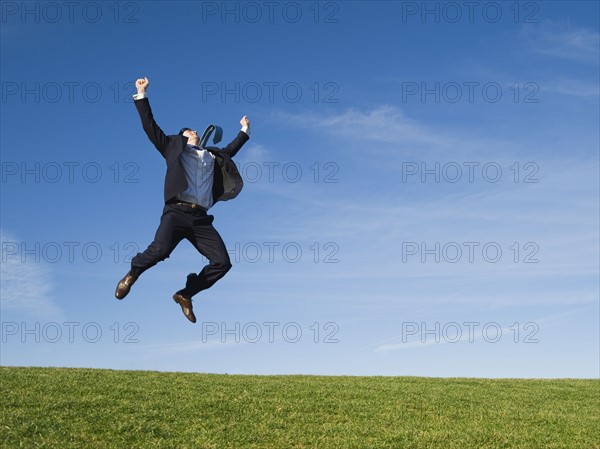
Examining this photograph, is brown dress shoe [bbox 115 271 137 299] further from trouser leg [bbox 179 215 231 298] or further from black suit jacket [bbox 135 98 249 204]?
black suit jacket [bbox 135 98 249 204]

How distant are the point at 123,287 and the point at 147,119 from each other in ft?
7.83

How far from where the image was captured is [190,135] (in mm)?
10305

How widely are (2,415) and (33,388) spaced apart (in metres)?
2.70

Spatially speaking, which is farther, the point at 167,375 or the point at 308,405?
the point at 167,375

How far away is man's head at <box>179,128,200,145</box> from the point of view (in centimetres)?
1025

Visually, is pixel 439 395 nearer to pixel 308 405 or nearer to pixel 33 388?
pixel 308 405

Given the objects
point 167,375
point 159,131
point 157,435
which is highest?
point 159,131

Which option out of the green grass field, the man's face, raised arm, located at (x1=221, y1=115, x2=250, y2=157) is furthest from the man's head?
the green grass field

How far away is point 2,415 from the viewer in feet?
49.9

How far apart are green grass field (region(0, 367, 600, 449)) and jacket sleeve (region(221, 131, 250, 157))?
658 cm

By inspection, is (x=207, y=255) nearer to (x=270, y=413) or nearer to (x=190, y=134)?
(x=190, y=134)

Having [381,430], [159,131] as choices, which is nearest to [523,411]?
[381,430]

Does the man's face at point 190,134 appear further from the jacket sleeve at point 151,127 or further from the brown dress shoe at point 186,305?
the brown dress shoe at point 186,305

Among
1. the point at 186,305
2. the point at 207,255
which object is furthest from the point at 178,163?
the point at 186,305
